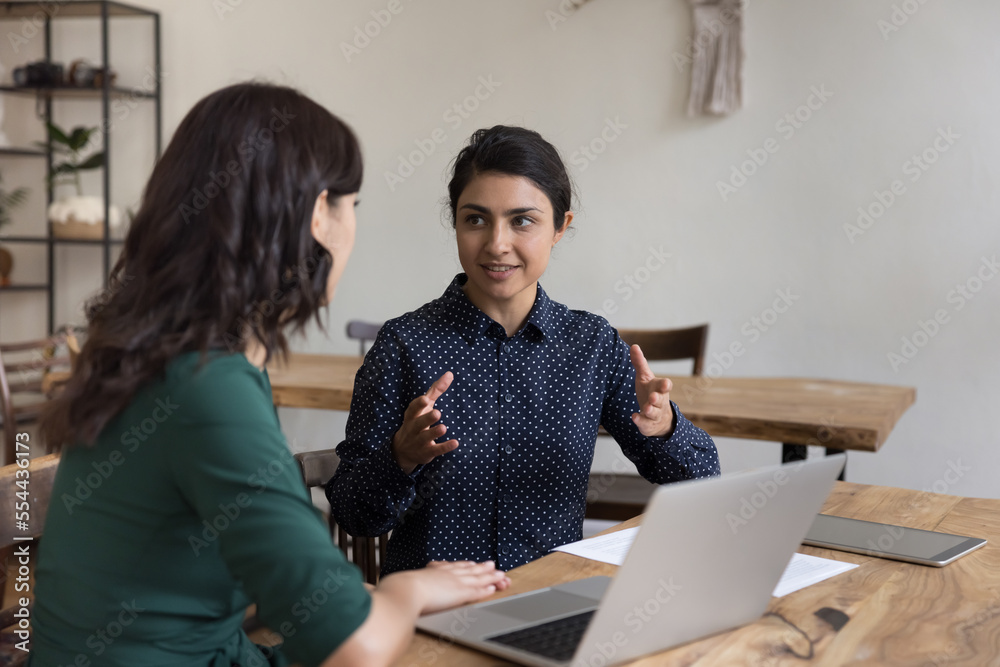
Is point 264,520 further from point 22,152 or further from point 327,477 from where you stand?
point 22,152

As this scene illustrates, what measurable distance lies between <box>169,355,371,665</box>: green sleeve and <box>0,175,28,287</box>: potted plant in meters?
3.89

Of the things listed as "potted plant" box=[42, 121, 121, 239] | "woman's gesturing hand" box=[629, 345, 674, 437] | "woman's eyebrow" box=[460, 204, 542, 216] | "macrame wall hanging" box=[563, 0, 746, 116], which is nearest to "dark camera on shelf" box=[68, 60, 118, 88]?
"potted plant" box=[42, 121, 121, 239]

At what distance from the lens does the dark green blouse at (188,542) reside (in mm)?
711

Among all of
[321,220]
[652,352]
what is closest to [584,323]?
[321,220]

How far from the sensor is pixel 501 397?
1486mm

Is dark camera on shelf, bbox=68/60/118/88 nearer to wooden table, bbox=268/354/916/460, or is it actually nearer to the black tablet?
wooden table, bbox=268/354/916/460

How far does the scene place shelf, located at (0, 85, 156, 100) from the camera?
12.8ft

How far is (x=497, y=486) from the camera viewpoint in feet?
4.83

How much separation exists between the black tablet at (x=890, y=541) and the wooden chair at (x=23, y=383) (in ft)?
6.24

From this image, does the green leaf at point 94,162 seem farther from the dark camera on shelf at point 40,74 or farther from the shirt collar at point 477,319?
the shirt collar at point 477,319

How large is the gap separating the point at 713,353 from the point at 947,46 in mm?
1291

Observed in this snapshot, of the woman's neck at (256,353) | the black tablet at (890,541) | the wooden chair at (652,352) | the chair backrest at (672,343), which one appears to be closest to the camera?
the woman's neck at (256,353)

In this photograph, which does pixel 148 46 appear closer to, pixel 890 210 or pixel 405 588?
pixel 890 210

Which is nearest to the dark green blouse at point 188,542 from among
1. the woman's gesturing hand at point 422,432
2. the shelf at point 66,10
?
the woman's gesturing hand at point 422,432
